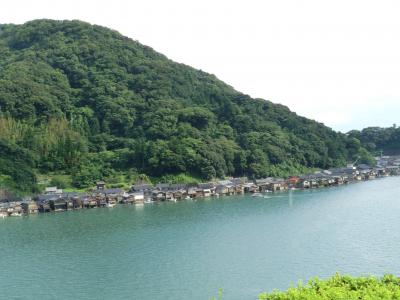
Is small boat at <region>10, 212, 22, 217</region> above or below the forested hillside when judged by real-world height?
below

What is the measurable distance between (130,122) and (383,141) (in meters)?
42.6

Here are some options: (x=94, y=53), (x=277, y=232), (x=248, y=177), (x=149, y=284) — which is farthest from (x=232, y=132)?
(x=149, y=284)

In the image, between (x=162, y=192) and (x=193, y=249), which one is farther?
(x=162, y=192)

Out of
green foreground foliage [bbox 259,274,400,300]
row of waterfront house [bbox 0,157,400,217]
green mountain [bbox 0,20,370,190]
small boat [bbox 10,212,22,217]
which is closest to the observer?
green foreground foliage [bbox 259,274,400,300]

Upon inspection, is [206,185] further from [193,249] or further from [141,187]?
[193,249]

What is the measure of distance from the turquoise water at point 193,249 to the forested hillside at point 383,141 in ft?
137

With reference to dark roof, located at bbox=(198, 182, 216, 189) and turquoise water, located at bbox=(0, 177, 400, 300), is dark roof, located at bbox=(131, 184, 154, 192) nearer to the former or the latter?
dark roof, located at bbox=(198, 182, 216, 189)

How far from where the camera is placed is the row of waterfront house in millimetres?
41500

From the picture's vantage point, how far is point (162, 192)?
46250mm

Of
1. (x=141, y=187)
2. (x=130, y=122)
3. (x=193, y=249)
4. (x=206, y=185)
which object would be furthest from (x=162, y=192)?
(x=193, y=249)

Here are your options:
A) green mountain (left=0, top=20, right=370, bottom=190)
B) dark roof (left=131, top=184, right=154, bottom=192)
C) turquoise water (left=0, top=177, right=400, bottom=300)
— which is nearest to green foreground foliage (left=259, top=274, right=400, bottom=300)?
turquoise water (left=0, top=177, right=400, bottom=300)

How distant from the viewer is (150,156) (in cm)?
5128

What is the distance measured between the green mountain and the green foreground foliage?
38373 millimetres

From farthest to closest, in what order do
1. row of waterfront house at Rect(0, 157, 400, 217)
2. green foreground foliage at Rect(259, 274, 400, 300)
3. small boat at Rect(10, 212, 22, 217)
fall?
row of waterfront house at Rect(0, 157, 400, 217)
small boat at Rect(10, 212, 22, 217)
green foreground foliage at Rect(259, 274, 400, 300)
